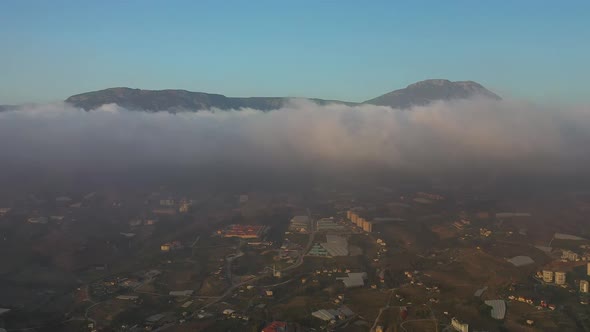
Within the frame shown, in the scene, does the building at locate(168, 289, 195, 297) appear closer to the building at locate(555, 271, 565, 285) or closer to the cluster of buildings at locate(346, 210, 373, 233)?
the cluster of buildings at locate(346, 210, 373, 233)

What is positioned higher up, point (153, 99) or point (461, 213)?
point (153, 99)

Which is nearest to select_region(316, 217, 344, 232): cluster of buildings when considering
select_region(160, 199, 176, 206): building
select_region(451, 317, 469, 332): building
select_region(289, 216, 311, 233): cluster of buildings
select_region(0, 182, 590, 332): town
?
select_region(0, 182, 590, 332): town

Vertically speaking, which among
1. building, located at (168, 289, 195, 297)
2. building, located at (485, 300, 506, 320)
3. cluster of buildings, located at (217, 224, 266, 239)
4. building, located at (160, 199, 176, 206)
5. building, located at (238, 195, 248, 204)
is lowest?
building, located at (168, 289, 195, 297)

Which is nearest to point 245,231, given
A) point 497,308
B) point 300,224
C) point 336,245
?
point 300,224

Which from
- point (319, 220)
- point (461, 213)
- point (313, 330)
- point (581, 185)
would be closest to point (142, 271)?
point (313, 330)

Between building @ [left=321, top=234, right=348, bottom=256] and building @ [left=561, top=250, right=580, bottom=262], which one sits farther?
building @ [left=321, top=234, right=348, bottom=256]

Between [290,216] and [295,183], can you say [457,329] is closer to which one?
[290,216]

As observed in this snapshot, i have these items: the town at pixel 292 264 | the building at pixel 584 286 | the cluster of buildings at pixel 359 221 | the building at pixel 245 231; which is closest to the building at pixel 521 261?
the town at pixel 292 264
